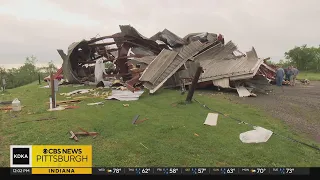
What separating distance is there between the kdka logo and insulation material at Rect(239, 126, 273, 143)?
480cm

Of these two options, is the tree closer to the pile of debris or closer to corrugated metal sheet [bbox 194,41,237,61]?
the pile of debris

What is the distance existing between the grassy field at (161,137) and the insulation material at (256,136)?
0.44 ft

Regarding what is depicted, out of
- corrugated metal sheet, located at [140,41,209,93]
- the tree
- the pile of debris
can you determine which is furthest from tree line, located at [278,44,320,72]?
corrugated metal sheet, located at [140,41,209,93]

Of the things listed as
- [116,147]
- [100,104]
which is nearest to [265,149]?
[116,147]

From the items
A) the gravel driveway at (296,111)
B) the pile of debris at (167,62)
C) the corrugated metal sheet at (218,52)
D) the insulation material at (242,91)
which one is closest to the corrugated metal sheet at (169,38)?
the pile of debris at (167,62)

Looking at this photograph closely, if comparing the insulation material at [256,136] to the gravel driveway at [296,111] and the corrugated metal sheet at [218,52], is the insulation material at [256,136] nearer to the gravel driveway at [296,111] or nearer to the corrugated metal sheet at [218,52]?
the gravel driveway at [296,111]

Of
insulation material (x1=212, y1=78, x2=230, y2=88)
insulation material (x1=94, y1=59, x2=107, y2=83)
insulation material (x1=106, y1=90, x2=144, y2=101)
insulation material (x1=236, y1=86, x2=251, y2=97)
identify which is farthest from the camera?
insulation material (x1=94, y1=59, x2=107, y2=83)

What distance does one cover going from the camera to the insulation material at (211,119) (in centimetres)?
828

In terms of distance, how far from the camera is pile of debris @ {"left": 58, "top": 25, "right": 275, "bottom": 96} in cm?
1567

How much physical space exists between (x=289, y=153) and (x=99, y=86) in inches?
588

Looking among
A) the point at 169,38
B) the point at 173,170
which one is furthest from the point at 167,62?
the point at 173,170

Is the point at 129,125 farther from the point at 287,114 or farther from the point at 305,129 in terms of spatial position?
the point at 287,114

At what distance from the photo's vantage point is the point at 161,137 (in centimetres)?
690

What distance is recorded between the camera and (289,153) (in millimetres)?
5934
